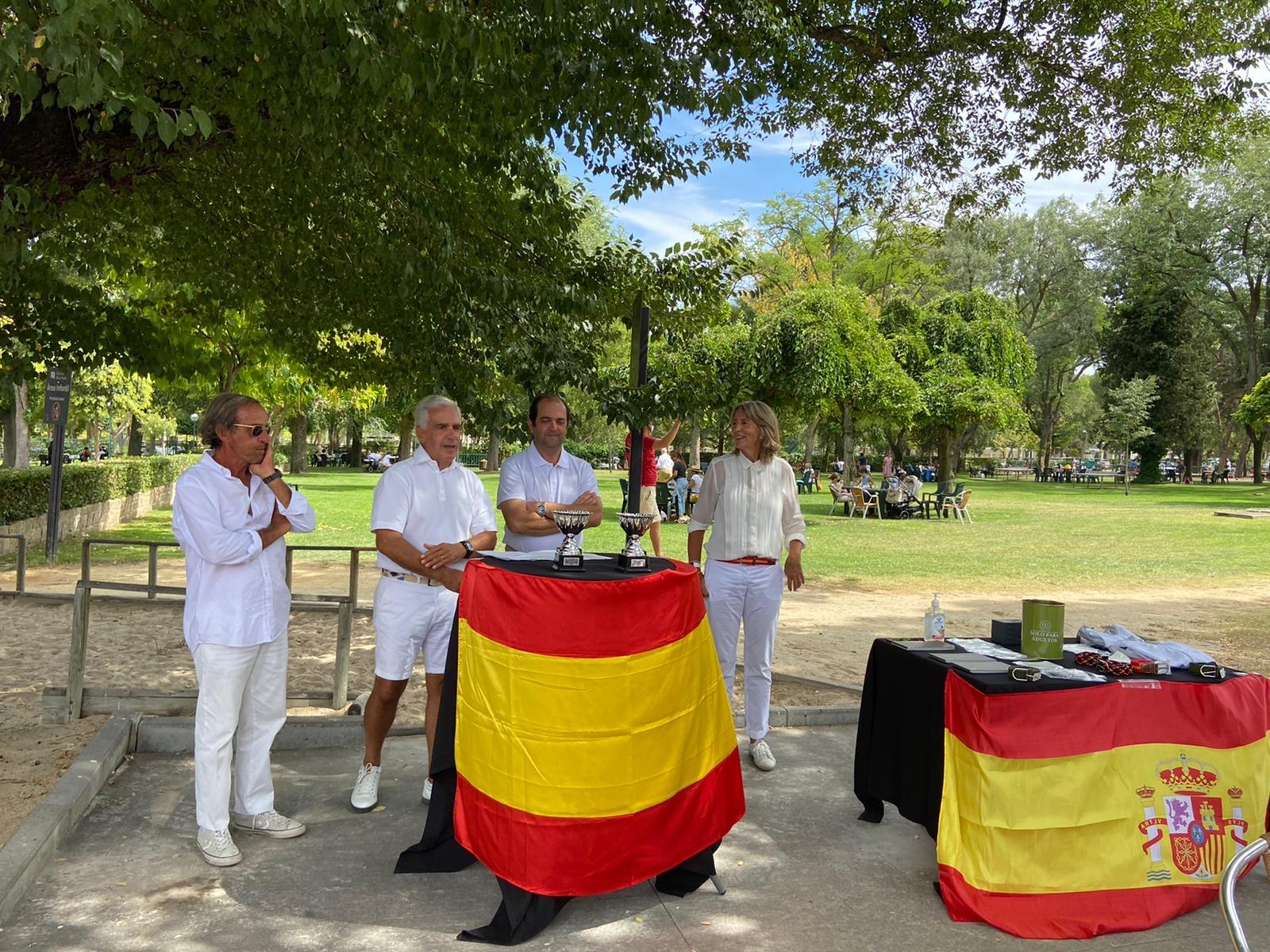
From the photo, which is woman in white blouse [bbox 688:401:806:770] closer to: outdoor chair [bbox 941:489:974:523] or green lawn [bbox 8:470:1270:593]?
green lawn [bbox 8:470:1270:593]

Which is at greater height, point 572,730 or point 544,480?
point 544,480

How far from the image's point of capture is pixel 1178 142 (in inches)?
400

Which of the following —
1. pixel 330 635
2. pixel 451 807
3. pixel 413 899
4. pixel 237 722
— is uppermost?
pixel 237 722

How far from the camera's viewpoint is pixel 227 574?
403 centimetres

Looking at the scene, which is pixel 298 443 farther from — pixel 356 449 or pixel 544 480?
pixel 544 480

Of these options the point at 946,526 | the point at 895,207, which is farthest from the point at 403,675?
the point at 946,526

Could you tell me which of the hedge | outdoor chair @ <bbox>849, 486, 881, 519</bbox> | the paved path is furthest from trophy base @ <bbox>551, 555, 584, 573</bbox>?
outdoor chair @ <bbox>849, 486, 881, 519</bbox>

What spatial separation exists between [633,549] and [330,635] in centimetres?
598

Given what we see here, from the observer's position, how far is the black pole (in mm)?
6199

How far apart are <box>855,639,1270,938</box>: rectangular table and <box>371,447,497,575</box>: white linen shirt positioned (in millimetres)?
2282

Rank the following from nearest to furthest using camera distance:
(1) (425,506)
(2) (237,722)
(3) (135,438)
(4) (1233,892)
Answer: (4) (1233,892), (2) (237,722), (1) (425,506), (3) (135,438)

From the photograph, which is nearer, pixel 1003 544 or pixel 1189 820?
pixel 1189 820

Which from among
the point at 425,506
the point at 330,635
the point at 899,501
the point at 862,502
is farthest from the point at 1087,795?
the point at 862,502

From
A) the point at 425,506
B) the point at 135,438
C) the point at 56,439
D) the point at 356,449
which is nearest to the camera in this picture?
the point at 425,506
